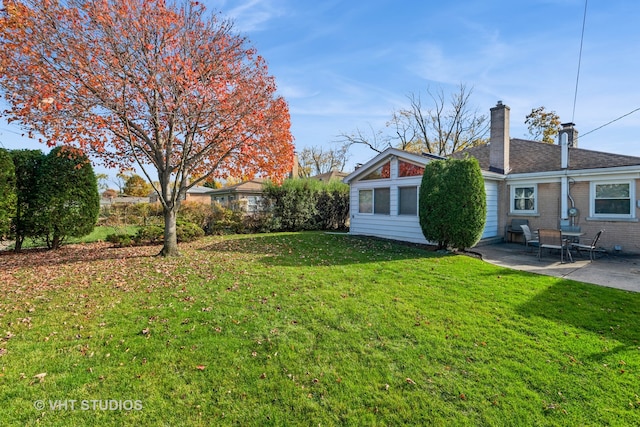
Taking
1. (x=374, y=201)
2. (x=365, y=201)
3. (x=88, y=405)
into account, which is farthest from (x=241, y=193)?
(x=88, y=405)

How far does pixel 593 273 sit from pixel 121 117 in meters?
12.4

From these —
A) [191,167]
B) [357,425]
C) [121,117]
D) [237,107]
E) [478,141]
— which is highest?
[478,141]

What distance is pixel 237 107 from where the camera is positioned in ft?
27.0

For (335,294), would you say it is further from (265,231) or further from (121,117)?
(265,231)

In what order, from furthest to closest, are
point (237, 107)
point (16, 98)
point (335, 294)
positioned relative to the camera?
point (237, 107) → point (16, 98) → point (335, 294)

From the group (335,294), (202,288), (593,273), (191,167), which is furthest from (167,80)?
(593,273)

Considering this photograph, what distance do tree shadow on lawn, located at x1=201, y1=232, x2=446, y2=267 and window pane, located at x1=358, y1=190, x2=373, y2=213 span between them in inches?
60.8

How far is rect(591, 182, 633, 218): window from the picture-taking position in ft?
32.2

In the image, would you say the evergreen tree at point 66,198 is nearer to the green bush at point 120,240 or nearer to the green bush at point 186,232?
the green bush at point 120,240

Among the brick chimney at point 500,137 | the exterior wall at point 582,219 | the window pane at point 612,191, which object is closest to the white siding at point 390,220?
the exterior wall at point 582,219

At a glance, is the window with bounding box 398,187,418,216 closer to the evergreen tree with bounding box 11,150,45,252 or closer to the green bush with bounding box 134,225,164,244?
the green bush with bounding box 134,225,164,244

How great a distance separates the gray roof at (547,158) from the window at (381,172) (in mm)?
3336

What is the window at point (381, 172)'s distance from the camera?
12.3 m

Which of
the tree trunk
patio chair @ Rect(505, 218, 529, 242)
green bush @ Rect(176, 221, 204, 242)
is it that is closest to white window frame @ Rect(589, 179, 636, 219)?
patio chair @ Rect(505, 218, 529, 242)
